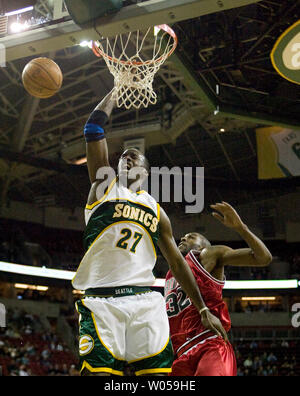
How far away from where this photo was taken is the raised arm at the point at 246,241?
128 inches

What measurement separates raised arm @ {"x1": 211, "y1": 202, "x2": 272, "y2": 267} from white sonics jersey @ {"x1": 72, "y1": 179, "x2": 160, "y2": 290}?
636 millimetres

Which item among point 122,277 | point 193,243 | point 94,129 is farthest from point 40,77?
point 122,277

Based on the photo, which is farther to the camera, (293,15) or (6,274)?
(6,274)

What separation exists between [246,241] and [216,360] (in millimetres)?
876

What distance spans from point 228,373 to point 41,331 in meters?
15.4

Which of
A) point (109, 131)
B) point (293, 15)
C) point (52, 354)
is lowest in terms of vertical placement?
point (52, 354)

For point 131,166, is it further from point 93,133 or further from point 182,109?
point 182,109

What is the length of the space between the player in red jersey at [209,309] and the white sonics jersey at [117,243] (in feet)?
2.31

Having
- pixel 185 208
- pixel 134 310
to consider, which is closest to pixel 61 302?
pixel 185 208

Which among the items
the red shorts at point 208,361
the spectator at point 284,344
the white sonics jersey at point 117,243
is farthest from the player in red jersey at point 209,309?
the spectator at point 284,344

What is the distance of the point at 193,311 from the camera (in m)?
3.78

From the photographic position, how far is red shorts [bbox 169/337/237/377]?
11.4ft
